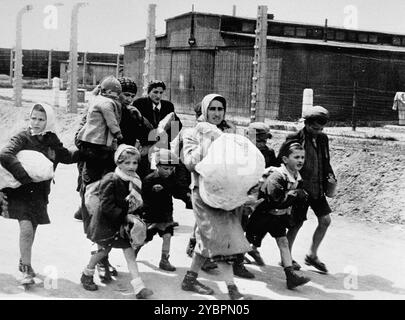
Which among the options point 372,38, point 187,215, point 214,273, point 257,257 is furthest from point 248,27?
point 214,273

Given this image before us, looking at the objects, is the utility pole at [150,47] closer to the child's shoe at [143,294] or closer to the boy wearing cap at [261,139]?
the boy wearing cap at [261,139]

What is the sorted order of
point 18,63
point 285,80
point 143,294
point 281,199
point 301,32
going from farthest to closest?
1. point 301,32
2. point 285,80
3. point 18,63
4. point 281,199
5. point 143,294

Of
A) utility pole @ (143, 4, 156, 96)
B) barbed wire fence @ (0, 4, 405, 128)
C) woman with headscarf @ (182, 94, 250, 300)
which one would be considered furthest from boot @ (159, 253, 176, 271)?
barbed wire fence @ (0, 4, 405, 128)

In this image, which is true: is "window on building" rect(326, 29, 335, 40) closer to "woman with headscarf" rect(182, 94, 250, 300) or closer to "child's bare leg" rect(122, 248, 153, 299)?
"woman with headscarf" rect(182, 94, 250, 300)

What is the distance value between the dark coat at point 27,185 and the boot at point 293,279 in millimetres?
2309

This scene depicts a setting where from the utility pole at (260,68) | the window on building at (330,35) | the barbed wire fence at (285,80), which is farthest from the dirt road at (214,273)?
the window on building at (330,35)

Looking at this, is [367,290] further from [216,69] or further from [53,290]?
[216,69]

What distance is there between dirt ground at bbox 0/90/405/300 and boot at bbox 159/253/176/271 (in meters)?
0.09

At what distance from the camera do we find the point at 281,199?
5.74m

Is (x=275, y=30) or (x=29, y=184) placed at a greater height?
(x=275, y=30)

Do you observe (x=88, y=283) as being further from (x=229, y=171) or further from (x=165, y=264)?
(x=229, y=171)

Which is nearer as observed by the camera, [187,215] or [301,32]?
[187,215]

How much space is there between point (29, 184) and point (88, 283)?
105cm
